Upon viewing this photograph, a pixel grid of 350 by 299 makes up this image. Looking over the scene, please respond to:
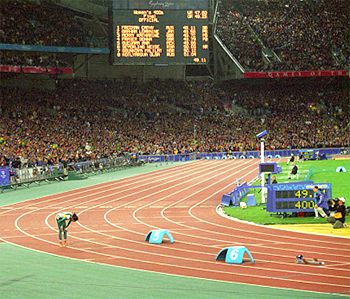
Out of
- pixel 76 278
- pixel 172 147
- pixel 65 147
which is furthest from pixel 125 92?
pixel 76 278

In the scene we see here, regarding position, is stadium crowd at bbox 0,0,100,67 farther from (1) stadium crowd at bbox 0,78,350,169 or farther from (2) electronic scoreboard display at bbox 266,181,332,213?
(2) electronic scoreboard display at bbox 266,181,332,213

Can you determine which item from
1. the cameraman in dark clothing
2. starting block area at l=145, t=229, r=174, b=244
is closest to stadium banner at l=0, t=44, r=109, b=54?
starting block area at l=145, t=229, r=174, b=244

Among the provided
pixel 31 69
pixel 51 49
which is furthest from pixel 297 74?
pixel 31 69

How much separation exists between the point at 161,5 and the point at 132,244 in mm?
36804

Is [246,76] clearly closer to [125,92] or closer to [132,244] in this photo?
[125,92]

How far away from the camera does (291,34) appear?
60031 mm

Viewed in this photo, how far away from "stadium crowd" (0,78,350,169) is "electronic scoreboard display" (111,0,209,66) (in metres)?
7.69

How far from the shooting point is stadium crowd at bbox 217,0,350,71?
58.6 meters

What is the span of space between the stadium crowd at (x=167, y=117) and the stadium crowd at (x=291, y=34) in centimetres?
444

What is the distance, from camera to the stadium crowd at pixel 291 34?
192 feet

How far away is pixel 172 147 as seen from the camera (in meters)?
52.1

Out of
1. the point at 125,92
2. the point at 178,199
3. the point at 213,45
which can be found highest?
the point at 213,45

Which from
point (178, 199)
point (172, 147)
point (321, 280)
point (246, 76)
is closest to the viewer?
point (321, 280)

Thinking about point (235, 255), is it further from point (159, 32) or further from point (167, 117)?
point (167, 117)
